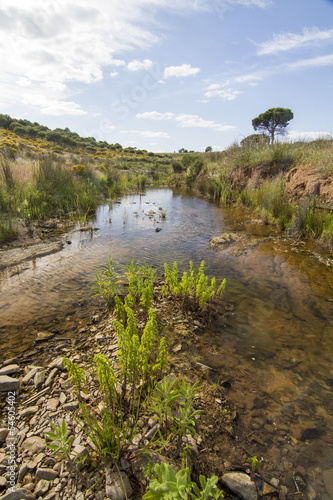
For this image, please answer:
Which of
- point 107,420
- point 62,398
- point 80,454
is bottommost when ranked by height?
point 62,398

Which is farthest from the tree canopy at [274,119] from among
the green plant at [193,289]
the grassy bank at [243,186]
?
the green plant at [193,289]

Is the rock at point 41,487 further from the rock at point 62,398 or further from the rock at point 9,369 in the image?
the rock at point 9,369

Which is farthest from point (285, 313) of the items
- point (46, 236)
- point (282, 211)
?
point (46, 236)

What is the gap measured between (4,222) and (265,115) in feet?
148

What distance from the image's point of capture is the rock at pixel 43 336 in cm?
295

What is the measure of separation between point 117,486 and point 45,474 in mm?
479

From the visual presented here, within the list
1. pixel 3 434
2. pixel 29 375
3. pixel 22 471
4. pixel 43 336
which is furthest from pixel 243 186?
pixel 22 471

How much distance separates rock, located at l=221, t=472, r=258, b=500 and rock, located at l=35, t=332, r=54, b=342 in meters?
2.39

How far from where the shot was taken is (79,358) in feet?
8.57

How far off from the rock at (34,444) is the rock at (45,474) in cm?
16

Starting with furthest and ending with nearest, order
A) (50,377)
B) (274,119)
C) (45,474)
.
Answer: (274,119) < (50,377) < (45,474)

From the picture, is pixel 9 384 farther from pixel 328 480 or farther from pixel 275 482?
pixel 328 480

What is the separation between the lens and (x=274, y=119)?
3909 centimetres

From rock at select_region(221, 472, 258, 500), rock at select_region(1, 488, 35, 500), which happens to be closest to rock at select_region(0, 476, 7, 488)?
rock at select_region(1, 488, 35, 500)
